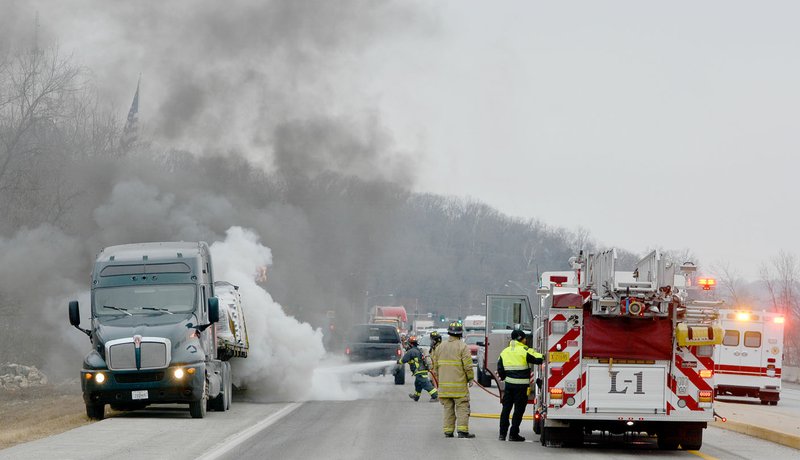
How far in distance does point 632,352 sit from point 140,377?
30.6 feet

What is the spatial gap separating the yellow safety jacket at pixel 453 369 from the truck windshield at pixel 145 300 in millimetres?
6087

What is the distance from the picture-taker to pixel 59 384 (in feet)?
123

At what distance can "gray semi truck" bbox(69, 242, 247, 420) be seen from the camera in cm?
2033

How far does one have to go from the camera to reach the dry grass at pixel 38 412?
1836cm

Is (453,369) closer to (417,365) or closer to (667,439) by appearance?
(667,439)

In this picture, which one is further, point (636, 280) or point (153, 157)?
point (153, 157)

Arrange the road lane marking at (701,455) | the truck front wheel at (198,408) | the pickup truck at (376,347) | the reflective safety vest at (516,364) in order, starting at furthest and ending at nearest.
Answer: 1. the pickup truck at (376,347)
2. the truck front wheel at (198,408)
3. the reflective safety vest at (516,364)
4. the road lane marking at (701,455)

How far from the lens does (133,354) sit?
20359 millimetres

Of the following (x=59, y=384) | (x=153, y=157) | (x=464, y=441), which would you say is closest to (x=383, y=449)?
(x=464, y=441)

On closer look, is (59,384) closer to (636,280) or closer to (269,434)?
(269,434)

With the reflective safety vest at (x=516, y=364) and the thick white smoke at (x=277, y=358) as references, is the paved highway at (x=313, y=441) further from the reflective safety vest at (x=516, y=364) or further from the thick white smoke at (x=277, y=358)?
the thick white smoke at (x=277, y=358)

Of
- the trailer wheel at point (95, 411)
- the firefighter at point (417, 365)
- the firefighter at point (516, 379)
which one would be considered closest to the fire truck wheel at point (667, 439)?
the firefighter at point (516, 379)

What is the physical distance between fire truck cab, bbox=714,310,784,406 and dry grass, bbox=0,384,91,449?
16976mm

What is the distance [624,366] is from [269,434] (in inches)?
215
